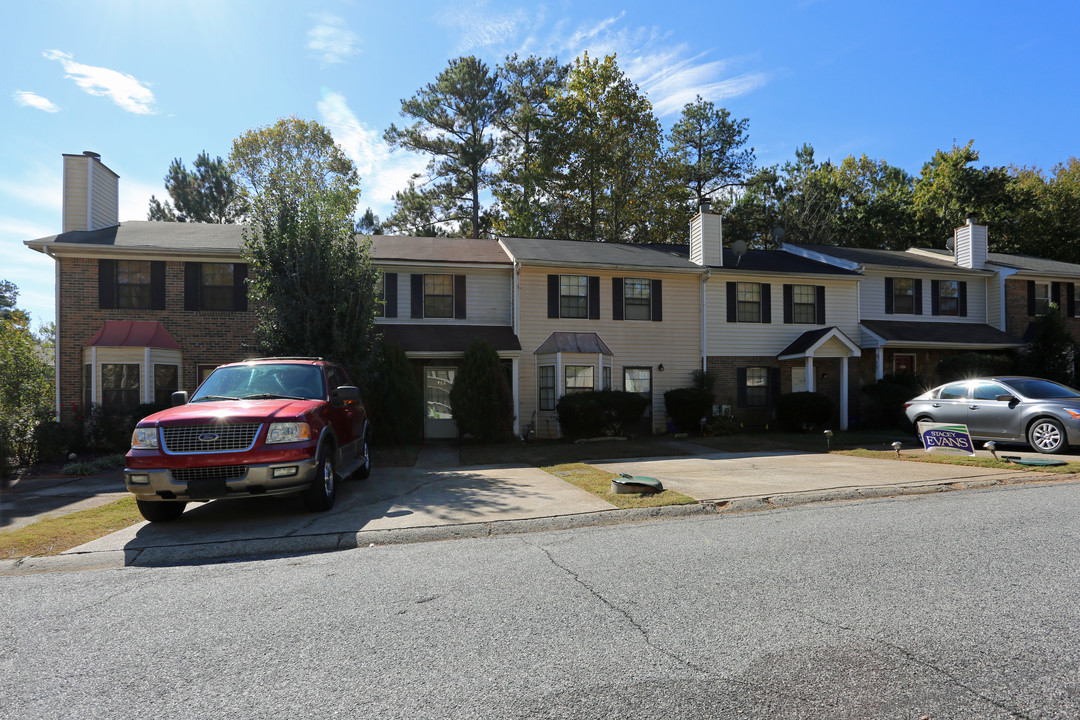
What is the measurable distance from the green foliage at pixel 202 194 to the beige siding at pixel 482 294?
23.5 meters

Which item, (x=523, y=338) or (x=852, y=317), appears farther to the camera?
(x=852, y=317)

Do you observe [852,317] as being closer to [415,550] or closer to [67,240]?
[415,550]

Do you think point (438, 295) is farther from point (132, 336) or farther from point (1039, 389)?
point (1039, 389)

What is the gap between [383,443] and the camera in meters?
15.1

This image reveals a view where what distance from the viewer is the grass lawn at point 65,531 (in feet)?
20.2

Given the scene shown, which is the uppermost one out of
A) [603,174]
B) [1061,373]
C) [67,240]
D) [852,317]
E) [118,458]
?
[603,174]

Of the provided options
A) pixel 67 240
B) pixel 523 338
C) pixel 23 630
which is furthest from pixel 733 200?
pixel 23 630

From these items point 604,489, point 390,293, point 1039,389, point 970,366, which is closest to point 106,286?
point 390,293

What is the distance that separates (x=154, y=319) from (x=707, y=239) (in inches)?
656

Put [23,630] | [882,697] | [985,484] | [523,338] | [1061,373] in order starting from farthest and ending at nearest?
[1061,373] < [523,338] < [985,484] < [23,630] < [882,697]

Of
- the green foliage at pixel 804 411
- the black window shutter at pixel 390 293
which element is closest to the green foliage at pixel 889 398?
the green foliage at pixel 804 411

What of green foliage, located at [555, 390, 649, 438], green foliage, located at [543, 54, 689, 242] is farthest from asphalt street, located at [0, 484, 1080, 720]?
green foliage, located at [543, 54, 689, 242]

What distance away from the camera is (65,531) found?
6.85 meters

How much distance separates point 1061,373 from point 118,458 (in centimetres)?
2772
